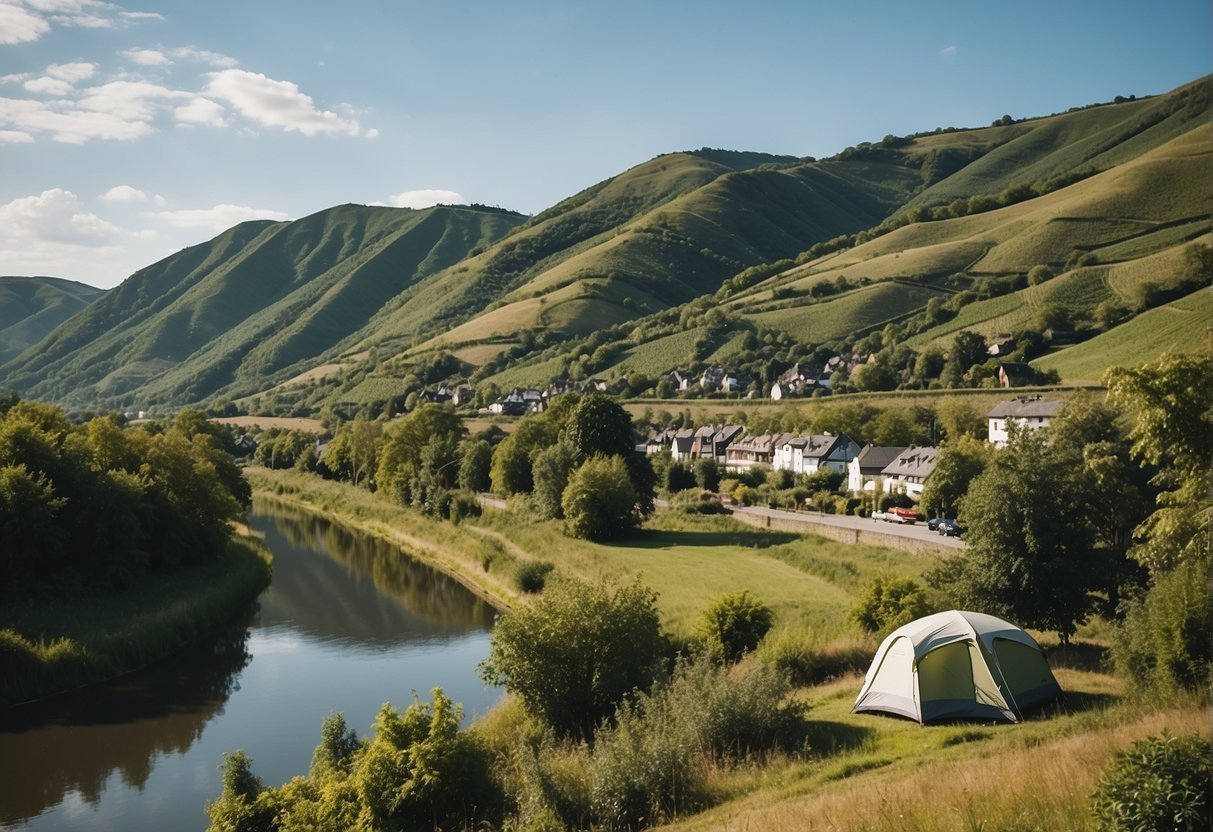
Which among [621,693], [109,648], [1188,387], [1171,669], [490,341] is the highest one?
[490,341]

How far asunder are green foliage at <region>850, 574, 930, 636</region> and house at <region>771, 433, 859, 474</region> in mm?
48919

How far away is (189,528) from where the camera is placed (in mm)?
42250

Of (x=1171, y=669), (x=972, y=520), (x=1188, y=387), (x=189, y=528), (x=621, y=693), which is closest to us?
(x=1171, y=669)

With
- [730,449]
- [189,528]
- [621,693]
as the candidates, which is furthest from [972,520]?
[730,449]

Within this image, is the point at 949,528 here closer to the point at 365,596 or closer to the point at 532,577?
the point at 532,577

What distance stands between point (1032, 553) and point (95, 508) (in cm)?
3361

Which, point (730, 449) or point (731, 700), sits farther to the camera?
point (730, 449)

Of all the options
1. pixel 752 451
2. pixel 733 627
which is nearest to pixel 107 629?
pixel 733 627

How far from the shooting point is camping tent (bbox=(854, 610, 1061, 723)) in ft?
56.0

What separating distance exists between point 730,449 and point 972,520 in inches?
2650

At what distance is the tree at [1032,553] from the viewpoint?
22.3m

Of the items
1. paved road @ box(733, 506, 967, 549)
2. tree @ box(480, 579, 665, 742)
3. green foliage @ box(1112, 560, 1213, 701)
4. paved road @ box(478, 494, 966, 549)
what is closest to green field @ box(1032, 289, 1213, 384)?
paved road @ box(733, 506, 967, 549)

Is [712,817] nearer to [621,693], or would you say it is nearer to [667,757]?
[667,757]

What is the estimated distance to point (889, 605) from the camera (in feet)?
79.6
